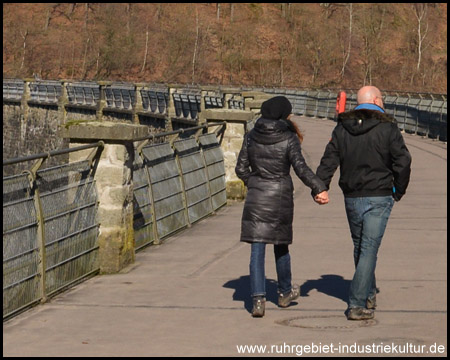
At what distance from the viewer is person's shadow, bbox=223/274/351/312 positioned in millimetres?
9617

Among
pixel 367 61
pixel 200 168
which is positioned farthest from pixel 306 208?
pixel 367 61

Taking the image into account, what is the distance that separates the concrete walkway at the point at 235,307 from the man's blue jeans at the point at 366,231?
26 centimetres

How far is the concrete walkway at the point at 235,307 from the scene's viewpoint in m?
7.68

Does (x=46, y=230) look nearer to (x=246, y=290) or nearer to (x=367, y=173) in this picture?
(x=246, y=290)

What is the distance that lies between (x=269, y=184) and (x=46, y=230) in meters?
2.19

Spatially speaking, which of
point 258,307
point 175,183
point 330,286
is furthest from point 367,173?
point 175,183

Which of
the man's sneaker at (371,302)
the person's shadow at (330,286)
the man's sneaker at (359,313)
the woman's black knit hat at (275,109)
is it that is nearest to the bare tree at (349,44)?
the person's shadow at (330,286)

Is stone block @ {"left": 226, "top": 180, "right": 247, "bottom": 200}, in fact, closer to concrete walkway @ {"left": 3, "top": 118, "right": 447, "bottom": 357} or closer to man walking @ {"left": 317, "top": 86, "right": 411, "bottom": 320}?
concrete walkway @ {"left": 3, "top": 118, "right": 447, "bottom": 357}

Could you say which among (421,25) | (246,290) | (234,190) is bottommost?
(234,190)

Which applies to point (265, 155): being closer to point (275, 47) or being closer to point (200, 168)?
point (200, 168)

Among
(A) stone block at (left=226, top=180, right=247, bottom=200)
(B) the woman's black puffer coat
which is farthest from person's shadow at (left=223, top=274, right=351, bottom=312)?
(A) stone block at (left=226, top=180, right=247, bottom=200)

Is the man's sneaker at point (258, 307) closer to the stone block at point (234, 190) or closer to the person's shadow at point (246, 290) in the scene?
the person's shadow at point (246, 290)

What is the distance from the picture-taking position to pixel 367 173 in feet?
27.6

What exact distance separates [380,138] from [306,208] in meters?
8.45
